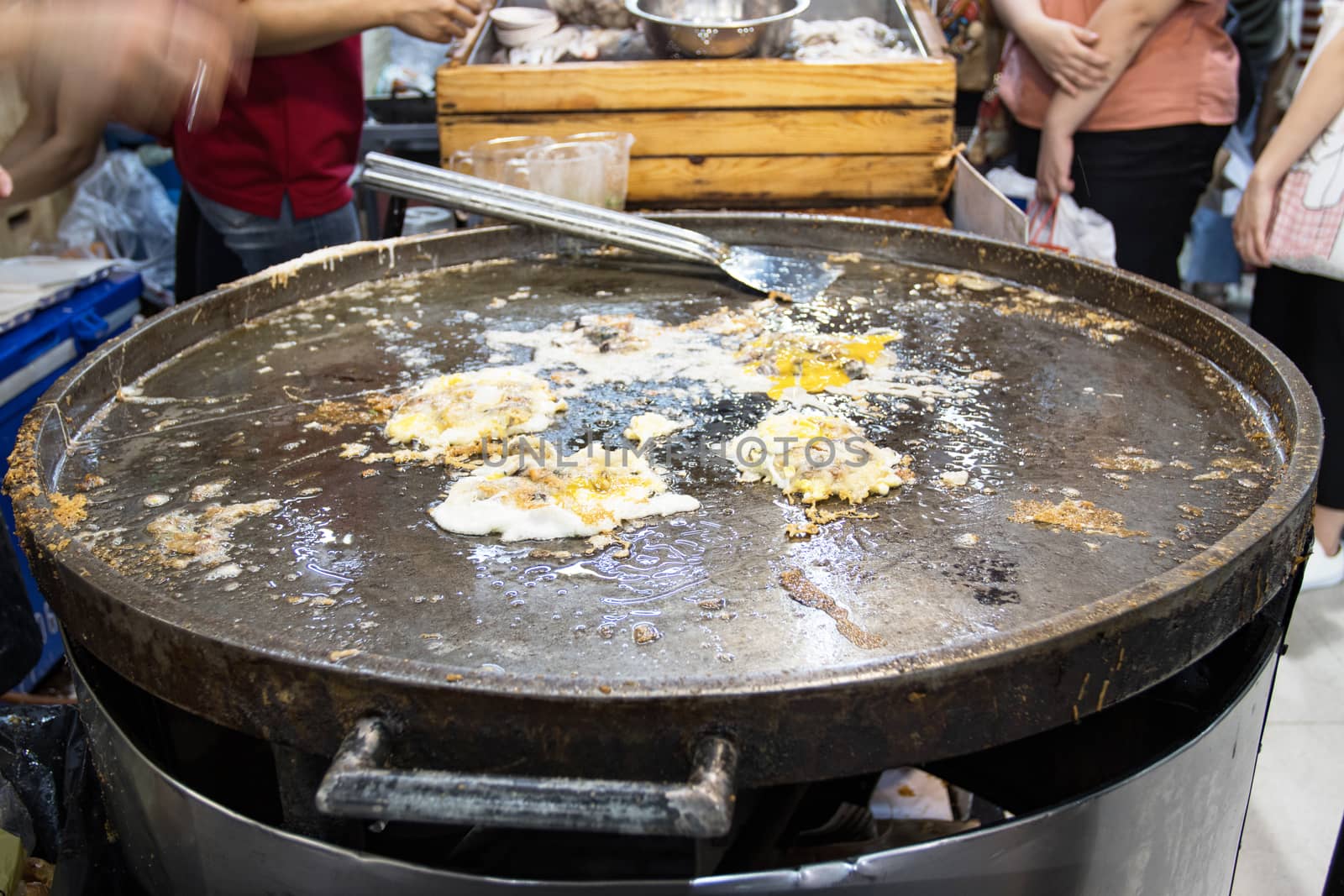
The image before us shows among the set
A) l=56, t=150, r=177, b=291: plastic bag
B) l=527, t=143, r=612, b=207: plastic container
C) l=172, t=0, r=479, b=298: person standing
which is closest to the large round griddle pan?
l=527, t=143, r=612, b=207: plastic container

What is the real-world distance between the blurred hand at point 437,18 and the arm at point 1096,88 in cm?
182

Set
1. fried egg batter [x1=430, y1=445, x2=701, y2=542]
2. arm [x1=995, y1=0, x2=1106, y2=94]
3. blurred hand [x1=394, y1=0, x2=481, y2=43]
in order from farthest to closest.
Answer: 1. arm [x1=995, y1=0, x2=1106, y2=94]
2. blurred hand [x1=394, y1=0, x2=481, y2=43]
3. fried egg batter [x1=430, y1=445, x2=701, y2=542]

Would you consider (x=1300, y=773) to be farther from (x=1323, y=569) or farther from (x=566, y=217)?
(x=566, y=217)

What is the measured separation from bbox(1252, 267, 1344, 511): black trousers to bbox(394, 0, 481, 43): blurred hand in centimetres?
253

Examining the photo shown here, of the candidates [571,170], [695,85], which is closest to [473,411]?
[571,170]

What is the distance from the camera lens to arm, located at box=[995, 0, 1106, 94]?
297 cm

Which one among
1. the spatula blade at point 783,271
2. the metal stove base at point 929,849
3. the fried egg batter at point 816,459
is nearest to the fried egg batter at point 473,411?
the fried egg batter at point 816,459

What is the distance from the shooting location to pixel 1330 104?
8.55ft

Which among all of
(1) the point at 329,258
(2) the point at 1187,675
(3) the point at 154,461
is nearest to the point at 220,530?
(3) the point at 154,461

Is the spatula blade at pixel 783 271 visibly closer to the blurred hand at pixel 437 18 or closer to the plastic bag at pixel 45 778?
the blurred hand at pixel 437 18

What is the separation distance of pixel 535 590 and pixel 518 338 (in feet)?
2.81

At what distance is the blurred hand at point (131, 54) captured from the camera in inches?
58.7

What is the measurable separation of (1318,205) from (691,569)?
237 cm

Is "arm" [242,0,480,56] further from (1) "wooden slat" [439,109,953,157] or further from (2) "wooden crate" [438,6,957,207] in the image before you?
(1) "wooden slat" [439,109,953,157]
